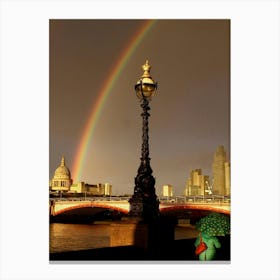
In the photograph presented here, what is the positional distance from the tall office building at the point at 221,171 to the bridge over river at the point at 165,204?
1.45 ft

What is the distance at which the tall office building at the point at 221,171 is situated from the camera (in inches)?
405

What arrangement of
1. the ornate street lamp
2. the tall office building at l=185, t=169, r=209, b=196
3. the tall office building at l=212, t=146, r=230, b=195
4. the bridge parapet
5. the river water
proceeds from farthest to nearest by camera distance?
the bridge parapet
the river water
the tall office building at l=185, t=169, r=209, b=196
the ornate street lamp
the tall office building at l=212, t=146, r=230, b=195

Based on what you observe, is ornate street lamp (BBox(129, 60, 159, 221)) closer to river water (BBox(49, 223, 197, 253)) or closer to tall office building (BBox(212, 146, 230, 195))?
tall office building (BBox(212, 146, 230, 195))

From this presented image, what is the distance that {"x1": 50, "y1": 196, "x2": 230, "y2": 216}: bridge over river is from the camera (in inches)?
553

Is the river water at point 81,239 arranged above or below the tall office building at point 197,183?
below

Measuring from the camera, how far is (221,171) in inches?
428

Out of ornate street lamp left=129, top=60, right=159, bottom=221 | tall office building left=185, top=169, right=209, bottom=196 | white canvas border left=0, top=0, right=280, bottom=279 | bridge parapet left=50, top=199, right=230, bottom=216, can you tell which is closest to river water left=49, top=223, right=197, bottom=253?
white canvas border left=0, top=0, right=280, bottom=279

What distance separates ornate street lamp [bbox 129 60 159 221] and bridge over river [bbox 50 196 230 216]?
196 centimetres
